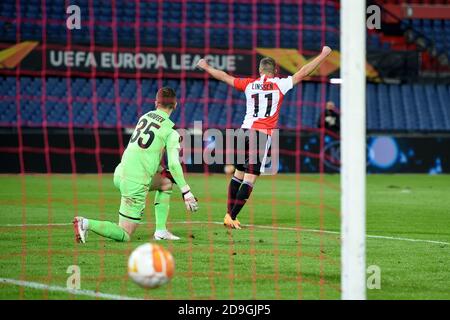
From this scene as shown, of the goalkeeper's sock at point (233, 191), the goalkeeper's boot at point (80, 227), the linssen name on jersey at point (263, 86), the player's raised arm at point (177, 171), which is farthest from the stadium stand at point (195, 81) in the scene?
the goalkeeper's boot at point (80, 227)

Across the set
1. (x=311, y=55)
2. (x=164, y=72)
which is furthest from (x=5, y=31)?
(x=311, y=55)

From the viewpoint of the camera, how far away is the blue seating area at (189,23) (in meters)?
27.8

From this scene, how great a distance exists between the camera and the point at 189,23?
2873 centimetres

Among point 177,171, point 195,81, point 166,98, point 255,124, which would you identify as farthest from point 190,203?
point 195,81

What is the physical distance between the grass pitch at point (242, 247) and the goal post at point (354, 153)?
1.04 m

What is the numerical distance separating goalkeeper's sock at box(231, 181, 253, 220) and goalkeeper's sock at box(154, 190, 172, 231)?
5.00ft

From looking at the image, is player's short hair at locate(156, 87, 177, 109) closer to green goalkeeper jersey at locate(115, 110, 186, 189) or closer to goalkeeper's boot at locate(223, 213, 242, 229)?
green goalkeeper jersey at locate(115, 110, 186, 189)

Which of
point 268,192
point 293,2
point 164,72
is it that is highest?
point 293,2

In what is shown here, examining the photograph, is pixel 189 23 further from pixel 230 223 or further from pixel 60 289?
pixel 60 289

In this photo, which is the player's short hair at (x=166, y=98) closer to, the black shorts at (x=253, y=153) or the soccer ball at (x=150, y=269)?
the black shorts at (x=253, y=153)
